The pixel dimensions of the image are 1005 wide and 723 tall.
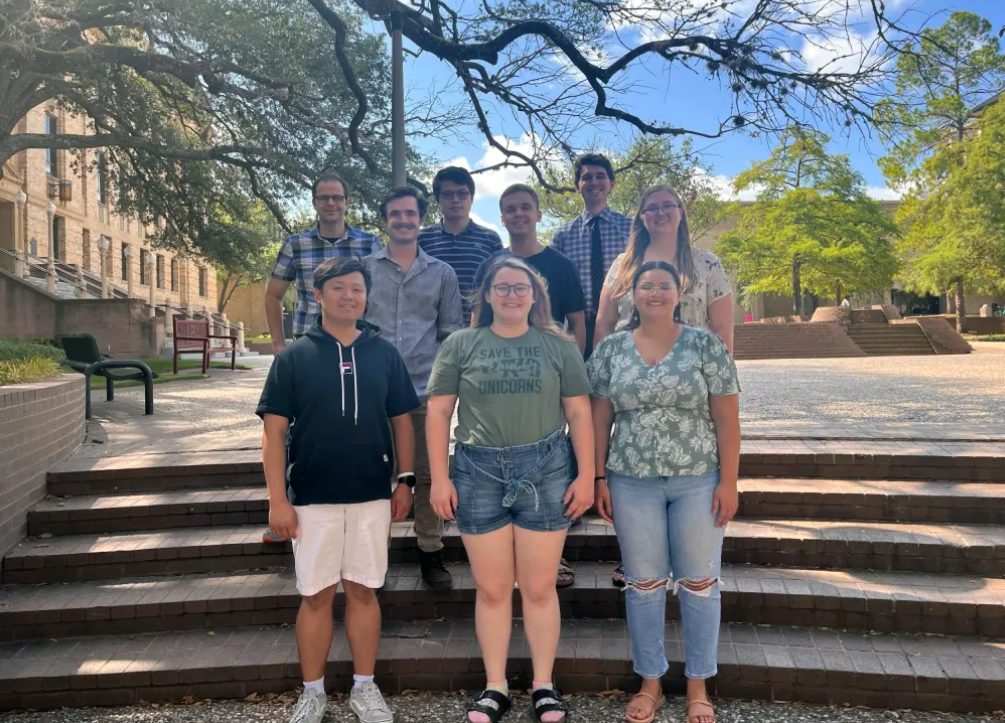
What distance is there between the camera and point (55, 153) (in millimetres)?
31766

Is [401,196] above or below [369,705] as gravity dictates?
above

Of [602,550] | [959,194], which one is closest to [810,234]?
[959,194]

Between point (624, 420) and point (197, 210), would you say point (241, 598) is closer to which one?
point (624, 420)

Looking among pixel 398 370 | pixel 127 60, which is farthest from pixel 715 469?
pixel 127 60

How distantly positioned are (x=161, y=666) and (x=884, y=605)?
352 centimetres

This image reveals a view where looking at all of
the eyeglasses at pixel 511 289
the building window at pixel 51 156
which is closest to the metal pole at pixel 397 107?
the eyeglasses at pixel 511 289

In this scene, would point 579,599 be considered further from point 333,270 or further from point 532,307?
point 333,270

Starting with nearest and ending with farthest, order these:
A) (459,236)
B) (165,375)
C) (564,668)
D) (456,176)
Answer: (564,668) < (456,176) < (459,236) < (165,375)

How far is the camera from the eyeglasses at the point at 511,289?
2855 millimetres

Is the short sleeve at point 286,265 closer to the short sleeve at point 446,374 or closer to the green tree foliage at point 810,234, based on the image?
the short sleeve at point 446,374

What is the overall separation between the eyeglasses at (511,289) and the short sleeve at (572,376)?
0.28 m

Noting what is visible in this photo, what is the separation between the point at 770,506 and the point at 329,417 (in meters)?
2.87

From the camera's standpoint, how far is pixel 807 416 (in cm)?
725

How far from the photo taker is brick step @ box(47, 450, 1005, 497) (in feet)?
14.8
